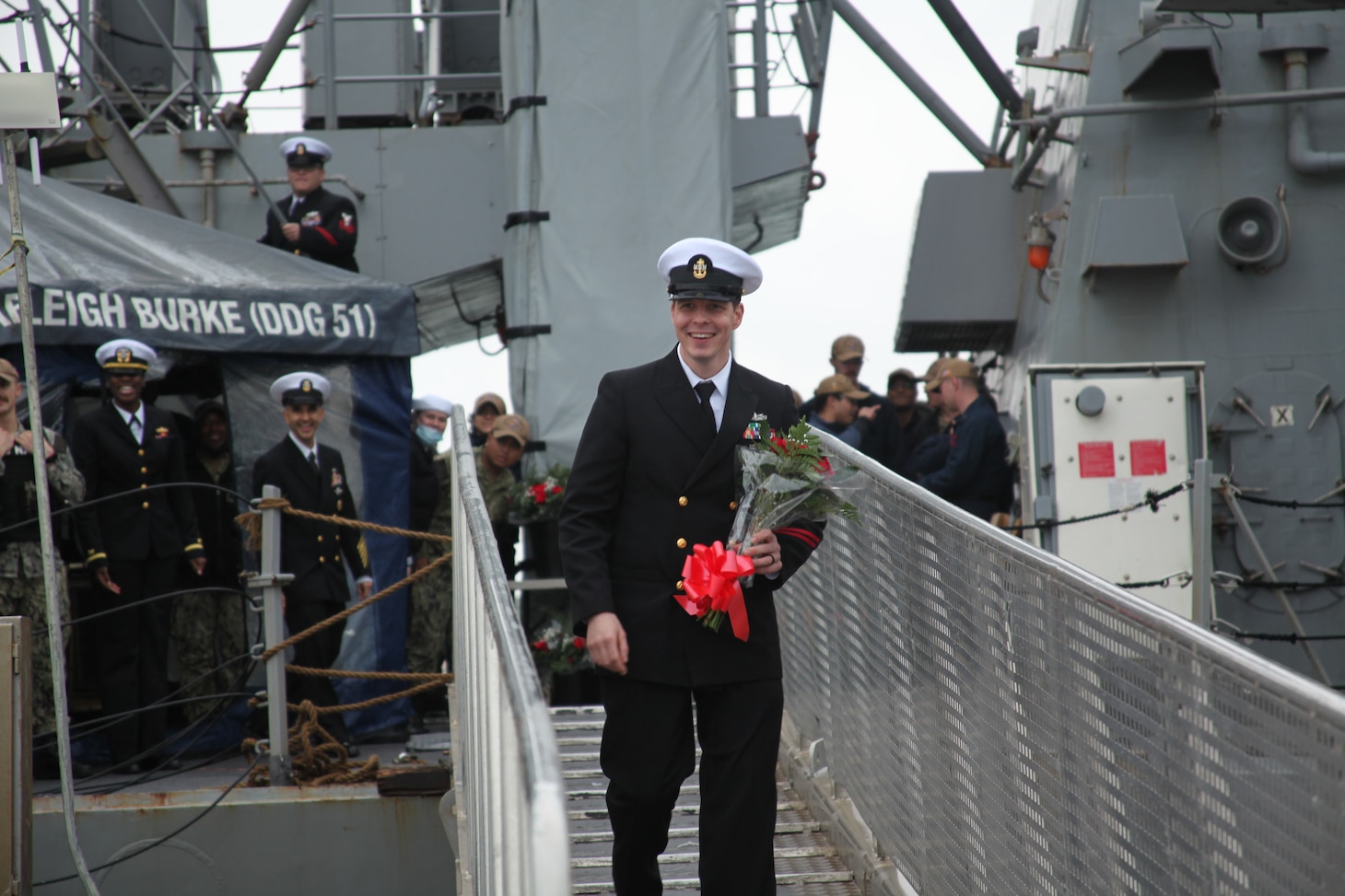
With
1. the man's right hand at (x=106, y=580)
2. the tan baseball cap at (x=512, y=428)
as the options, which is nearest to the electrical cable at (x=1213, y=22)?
the tan baseball cap at (x=512, y=428)

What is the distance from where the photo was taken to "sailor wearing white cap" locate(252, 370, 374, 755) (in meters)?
6.77

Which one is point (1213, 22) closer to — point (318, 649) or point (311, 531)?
point (311, 531)

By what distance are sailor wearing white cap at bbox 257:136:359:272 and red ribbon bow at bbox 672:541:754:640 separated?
570 centimetres

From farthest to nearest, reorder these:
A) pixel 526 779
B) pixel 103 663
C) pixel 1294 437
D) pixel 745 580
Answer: pixel 1294 437 → pixel 103 663 → pixel 745 580 → pixel 526 779

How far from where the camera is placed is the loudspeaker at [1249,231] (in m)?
8.20

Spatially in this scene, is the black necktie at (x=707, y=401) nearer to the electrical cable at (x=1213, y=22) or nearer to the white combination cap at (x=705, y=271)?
the white combination cap at (x=705, y=271)

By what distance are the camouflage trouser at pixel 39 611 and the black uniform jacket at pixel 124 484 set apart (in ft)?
0.94

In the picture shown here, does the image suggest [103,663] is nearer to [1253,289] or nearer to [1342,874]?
[1342,874]

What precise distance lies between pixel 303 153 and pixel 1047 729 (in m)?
6.55

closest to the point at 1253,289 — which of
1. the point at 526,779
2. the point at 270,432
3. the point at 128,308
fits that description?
the point at 270,432

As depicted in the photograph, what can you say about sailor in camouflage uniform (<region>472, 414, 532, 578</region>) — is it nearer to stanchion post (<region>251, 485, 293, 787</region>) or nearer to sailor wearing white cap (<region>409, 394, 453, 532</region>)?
sailor wearing white cap (<region>409, 394, 453, 532</region>)

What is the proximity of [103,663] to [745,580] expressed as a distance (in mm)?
4333

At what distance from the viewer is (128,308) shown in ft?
23.0

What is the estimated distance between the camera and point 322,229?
27.4ft
